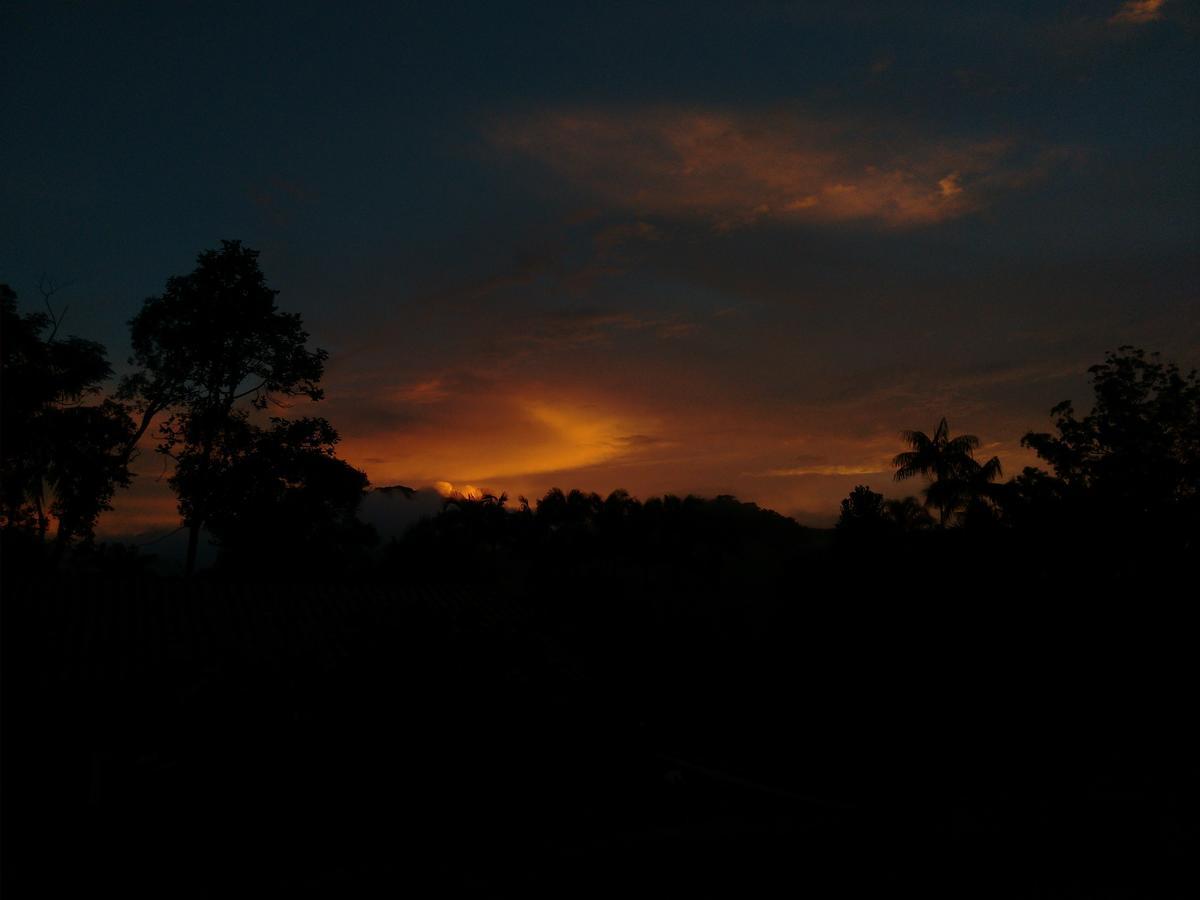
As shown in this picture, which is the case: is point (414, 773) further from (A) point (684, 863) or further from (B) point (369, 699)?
(A) point (684, 863)

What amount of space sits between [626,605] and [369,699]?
2488cm

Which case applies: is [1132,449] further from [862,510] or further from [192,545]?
[192,545]

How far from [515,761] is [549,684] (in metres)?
1.02

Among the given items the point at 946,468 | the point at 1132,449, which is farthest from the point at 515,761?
the point at 946,468

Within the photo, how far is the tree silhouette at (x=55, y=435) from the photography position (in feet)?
72.3

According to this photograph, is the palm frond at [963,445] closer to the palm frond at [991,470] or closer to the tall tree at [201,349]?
the palm frond at [991,470]

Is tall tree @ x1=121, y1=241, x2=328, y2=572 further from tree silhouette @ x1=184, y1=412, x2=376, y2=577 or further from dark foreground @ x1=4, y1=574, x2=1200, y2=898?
dark foreground @ x1=4, y1=574, x2=1200, y2=898

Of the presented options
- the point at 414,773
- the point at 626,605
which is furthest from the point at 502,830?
the point at 626,605

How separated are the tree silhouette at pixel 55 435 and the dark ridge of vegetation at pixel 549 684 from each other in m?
0.09

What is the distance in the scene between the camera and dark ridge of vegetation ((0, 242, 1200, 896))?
6.18m

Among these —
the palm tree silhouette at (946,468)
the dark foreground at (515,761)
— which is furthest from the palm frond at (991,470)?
the dark foreground at (515,761)

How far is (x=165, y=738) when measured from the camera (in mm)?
11117

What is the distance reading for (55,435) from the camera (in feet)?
76.7

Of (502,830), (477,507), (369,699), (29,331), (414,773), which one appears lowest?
(502,830)
